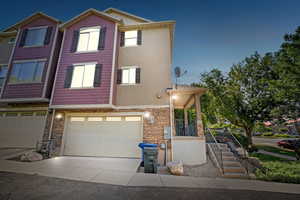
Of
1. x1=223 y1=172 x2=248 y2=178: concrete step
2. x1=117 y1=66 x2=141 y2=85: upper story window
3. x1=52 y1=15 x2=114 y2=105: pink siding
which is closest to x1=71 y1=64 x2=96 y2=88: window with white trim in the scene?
x1=52 y1=15 x2=114 y2=105: pink siding

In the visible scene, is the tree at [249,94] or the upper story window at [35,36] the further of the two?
the tree at [249,94]

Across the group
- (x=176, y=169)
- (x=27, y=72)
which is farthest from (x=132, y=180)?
(x=27, y=72)

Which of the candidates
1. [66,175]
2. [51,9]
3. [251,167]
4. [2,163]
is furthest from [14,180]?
[51,9]

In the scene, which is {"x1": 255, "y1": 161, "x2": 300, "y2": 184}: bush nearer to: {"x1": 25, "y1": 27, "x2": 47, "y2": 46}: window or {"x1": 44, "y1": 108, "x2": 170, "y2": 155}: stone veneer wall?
{"x1": 44, "y1": 108, "x2": 170, "y2": 155}: stone veneer wall

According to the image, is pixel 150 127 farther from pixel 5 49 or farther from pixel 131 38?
pixel 5 49

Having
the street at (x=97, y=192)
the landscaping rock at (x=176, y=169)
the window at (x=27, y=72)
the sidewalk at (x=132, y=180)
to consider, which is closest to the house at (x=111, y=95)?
the window at (x=27, y=72)

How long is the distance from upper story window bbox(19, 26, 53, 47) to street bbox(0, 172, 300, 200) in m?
8.80

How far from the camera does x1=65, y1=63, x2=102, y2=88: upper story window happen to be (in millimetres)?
7406

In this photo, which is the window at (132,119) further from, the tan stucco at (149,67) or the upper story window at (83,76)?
the upper story window at (83,76)

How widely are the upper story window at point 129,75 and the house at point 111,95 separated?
0.03 meters

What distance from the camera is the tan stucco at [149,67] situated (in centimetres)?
753

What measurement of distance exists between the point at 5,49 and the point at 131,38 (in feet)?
34.5

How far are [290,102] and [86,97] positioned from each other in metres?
15.3

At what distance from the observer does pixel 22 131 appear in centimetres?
781
